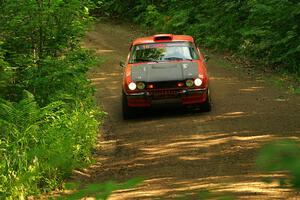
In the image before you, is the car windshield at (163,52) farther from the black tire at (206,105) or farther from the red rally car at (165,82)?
the black tire at (206,105)

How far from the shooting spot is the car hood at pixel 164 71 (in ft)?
35.8

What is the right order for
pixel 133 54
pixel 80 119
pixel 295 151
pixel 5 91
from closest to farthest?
pixel 295 151, pixel 80 119, pixel 5 91, pixel 133 54

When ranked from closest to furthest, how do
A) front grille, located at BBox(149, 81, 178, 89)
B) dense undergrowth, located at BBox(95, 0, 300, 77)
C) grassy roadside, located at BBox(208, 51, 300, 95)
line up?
front grille, located at BBox(149, 81, 178, 89) → grassy roadside, located at BBox(208, 51, 300, 95) → dense undergrowth, located at BBox(95, 0, 300, 77)

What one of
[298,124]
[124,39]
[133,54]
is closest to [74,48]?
[133,54]

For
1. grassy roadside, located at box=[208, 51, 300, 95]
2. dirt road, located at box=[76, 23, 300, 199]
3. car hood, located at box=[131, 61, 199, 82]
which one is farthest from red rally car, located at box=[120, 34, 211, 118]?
grassy roadside, located at box=[208, 51, 300, 95]

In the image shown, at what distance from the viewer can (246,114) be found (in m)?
11.2

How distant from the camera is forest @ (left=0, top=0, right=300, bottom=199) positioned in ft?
22.7

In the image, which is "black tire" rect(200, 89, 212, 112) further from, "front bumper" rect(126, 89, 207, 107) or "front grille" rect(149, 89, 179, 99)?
"front grille" rect(149, 89, 179, 99)

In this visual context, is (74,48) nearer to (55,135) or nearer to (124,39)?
(55,135)

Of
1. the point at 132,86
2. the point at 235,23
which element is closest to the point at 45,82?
the point at 132,86

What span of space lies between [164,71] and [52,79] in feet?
7.69

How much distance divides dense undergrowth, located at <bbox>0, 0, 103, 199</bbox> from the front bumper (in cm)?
97

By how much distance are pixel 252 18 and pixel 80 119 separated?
12.6 meters

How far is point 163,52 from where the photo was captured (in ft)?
39.0
